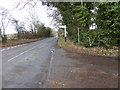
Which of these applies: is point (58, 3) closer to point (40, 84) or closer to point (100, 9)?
point (100, 9)

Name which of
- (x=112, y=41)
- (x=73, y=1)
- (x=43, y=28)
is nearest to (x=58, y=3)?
(x=73, y=1)

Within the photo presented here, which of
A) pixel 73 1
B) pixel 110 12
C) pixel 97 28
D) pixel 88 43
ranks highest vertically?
pixel 73 1

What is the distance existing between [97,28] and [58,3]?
812 centimetres

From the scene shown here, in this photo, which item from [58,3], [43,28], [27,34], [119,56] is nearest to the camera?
[119,56]

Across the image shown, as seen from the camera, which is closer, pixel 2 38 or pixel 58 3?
pixel 58 3

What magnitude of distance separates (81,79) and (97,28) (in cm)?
906

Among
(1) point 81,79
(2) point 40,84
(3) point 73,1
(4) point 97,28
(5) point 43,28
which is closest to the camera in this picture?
(2) point 40,84

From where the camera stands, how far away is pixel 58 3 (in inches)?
787

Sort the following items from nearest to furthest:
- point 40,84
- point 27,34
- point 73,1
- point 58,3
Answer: point 40,84 → point 73,1 → point 58,3 → point 27,34

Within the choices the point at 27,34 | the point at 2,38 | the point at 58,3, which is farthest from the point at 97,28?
the point at 27,34

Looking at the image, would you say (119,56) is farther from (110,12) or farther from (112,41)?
(110,12)

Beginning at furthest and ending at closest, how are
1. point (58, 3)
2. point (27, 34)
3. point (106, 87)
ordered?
point (27, 34), point (58, 3), point (106, 87)

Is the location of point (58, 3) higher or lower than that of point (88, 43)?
higher

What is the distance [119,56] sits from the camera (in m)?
10.5
